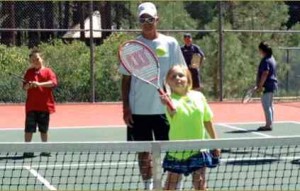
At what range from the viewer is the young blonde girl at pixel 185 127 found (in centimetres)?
481

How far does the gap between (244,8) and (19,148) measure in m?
18.2

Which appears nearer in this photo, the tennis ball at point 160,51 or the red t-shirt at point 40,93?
the tennis ball at point 160,51

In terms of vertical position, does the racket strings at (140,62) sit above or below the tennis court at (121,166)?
above

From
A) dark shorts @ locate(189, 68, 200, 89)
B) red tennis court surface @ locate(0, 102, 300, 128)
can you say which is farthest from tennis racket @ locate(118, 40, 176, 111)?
red tennis court surface @ locate(0, 102, 300, 128)

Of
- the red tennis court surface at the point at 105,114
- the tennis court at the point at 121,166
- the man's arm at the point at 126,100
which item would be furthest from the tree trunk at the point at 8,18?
the man's arm at the point at 126,100

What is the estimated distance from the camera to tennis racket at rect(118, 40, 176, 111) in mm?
5191

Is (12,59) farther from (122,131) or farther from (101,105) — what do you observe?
(122,131)

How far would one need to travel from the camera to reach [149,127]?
18.2 feet

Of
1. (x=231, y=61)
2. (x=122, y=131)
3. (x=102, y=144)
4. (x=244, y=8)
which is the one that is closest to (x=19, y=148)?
(x=102, y=144)

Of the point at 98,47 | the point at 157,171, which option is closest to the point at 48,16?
the point at 98,47

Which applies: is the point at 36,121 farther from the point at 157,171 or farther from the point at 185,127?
the point at 157,171

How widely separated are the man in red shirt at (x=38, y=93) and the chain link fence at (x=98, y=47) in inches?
280

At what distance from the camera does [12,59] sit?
55.3 feet

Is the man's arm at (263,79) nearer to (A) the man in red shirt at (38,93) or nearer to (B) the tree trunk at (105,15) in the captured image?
(A) the man in red shirt at (38,93)
